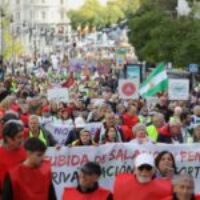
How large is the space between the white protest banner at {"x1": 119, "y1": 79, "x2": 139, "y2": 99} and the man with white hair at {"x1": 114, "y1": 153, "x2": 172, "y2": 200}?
44.9 feet

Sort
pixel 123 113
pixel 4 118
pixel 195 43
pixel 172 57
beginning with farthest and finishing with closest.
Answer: pixel 172 57 < pixel 195 43 < pixel 123 113 < pixel 4 118

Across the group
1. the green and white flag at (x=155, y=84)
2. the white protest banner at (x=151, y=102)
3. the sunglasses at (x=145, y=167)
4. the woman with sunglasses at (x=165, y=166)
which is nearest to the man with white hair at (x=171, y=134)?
the woman with sunglasses at (x=165, y=166)

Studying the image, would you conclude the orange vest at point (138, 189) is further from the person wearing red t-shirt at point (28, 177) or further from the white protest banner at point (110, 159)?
the white protest banner at point (110, 159)

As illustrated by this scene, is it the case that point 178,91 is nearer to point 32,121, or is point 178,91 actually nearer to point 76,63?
point 32,121

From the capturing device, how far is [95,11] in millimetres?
147750

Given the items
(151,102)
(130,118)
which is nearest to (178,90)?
(151,102)

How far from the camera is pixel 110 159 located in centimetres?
1180

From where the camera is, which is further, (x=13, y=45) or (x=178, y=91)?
(x=13, y=45)

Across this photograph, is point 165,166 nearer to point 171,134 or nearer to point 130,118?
point 171,134

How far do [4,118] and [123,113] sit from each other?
6.58m

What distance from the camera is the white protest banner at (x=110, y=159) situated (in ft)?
38.0

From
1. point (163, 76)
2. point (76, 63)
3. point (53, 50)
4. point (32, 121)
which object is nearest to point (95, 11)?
point (53, 50)

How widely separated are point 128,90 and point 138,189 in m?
14.1

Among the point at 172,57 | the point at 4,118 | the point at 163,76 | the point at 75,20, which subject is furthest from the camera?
the point at 75,20
